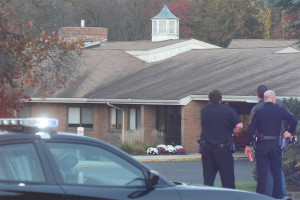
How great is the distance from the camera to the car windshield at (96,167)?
6.48 meters

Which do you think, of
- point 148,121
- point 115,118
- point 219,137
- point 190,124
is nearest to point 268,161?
point 219,137

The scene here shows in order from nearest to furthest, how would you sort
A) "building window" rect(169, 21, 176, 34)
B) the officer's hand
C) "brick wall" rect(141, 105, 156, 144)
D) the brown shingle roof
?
the officer's hand < the brown shingle roof < "brick wall" rect(141, 105, 156, 144) < "building window" rect(169, 21, 176, 34)

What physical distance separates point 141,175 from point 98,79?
96.3 ft

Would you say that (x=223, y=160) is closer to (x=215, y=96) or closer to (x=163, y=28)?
(x=215, y=96)

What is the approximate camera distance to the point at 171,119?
3175 cm

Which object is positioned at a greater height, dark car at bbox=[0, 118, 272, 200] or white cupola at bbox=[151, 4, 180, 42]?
white cupola at bbox=[151, 4, 180, 42]

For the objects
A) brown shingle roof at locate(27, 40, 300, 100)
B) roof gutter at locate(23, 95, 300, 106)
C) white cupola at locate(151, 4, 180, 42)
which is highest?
white cupola at locate(151, 4, 180, 42)

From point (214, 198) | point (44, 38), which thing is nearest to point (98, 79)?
point (44, 38)

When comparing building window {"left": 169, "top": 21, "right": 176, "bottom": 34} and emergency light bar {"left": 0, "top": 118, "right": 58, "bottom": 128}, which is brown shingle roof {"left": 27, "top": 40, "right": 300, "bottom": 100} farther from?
emergency light bar {"left": 0, "top": 118, "right": 58, "bottom": 128}

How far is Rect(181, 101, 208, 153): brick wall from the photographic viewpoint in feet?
97.4

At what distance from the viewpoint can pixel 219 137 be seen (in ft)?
34.8

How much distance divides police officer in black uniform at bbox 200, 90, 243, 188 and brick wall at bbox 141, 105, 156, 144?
2053cm

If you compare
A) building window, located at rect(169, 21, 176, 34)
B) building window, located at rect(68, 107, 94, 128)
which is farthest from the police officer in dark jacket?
building window, located at rect(169, 21, 176, 34)

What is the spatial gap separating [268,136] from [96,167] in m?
4.96
